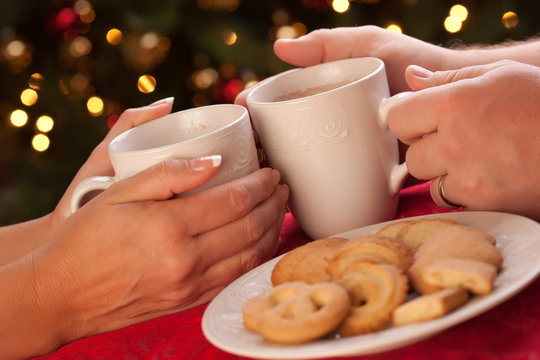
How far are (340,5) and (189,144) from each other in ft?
4.15

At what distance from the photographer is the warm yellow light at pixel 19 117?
1958 mm

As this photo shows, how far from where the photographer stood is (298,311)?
0.50 metres

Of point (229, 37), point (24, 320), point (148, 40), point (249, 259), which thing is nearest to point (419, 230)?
point (249, 259)

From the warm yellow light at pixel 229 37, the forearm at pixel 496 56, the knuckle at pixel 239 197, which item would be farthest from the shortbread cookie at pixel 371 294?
the warm yellow light at pixel 229 37

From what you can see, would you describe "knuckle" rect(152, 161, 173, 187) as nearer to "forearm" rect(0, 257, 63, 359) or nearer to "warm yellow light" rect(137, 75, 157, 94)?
"forearm" rect(0, 257, 63, 359)

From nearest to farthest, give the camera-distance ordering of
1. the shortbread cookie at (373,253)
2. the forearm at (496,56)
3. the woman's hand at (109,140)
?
the shortbread cookie at (373,253)
the woman's hand at (109,140)
the forearm at (496,56)

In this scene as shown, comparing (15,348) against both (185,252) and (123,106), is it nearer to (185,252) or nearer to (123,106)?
(185,252)

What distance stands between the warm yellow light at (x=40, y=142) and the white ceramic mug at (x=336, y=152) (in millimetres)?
1345

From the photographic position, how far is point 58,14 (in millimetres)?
1822

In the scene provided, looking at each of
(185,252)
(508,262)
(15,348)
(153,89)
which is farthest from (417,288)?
(153,89)

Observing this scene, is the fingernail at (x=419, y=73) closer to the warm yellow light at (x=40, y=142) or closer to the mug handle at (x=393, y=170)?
the mug handle at (x=393, y=170)

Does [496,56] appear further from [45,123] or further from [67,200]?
[45,123]

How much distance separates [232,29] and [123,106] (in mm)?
485

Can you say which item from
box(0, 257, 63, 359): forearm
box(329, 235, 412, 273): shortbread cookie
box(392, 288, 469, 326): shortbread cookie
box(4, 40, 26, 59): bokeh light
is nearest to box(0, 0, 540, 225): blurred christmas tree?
box(4, 40, 26, 59): bokeh light
